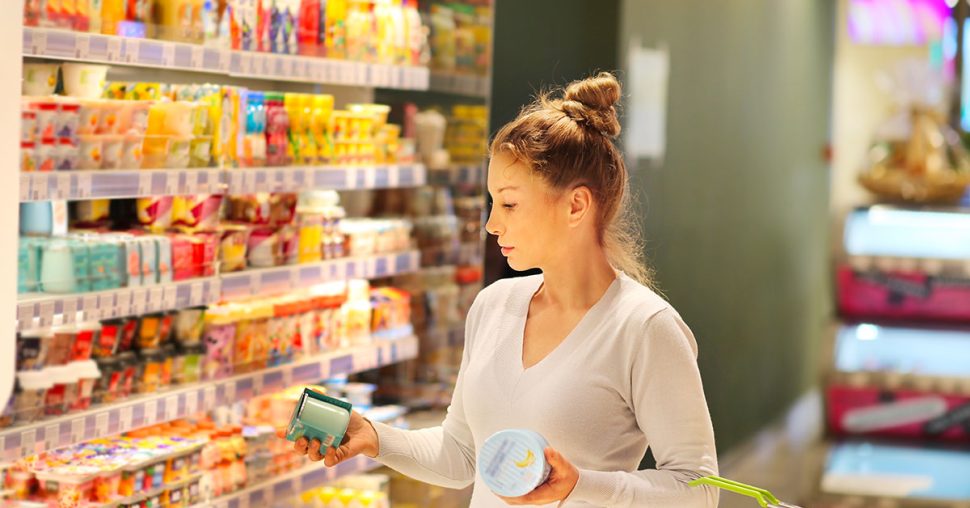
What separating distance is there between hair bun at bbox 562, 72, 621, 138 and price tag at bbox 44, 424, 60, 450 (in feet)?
5.77

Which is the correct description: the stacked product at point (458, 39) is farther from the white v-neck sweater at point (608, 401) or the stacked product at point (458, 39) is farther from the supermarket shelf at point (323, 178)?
the white v-neck sweater at point (608, 401)

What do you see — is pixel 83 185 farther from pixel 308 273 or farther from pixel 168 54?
pixel 308 273

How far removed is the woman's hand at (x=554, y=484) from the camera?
6.49 feet

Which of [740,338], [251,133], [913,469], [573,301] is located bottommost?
[913,469]

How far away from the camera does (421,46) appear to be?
5.07 m

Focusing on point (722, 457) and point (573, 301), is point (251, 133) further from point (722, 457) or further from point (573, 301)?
point (722, 457)

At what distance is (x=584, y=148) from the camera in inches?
92.0

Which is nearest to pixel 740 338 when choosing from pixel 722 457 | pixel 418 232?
pixel 722 457

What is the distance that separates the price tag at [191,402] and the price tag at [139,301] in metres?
0.34

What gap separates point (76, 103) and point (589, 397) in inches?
73.8

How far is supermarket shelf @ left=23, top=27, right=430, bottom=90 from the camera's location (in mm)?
3299

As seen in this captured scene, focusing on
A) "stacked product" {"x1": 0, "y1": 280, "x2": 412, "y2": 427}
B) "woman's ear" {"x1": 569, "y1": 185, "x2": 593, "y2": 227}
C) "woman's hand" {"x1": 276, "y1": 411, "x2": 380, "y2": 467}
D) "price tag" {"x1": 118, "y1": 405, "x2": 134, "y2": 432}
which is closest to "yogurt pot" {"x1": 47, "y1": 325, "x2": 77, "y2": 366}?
"stacked product" {"x1": 0, "y1": 280, "x2": 412, "y2": 427}

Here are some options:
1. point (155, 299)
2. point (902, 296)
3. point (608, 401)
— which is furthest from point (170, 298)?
point (902, 296)

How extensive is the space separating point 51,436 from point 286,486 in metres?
1.13
